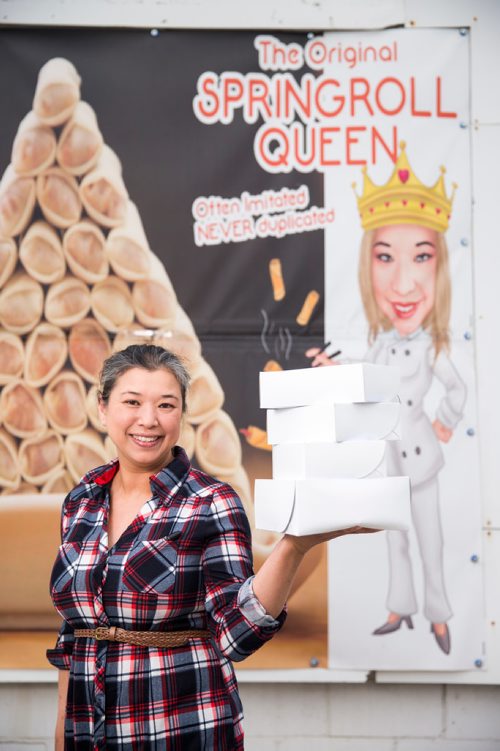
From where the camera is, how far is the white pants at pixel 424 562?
275 cm

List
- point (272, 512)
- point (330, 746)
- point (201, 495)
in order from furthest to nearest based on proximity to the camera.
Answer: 1. point (330, 746)
2. point (201, 495)
3. point (272, 512)

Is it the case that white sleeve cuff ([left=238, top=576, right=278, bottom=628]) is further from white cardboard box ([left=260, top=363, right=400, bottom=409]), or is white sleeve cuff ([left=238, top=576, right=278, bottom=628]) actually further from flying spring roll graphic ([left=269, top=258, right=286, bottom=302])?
flying spring roll graphic ([left=269, top=258, right=286, bottom=302])

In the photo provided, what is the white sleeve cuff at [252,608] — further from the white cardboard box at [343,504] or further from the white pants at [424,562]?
the white pants at [424,562]

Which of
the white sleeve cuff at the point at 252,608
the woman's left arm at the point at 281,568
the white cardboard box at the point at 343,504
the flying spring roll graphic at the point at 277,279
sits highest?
the flying spring roll graphic at the point at 277,279

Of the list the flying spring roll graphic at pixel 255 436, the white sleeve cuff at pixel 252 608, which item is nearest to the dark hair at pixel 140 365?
the white sleeve cuff at pixel 252 608

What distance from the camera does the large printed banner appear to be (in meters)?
2.82

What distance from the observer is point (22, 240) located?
9.46 ft

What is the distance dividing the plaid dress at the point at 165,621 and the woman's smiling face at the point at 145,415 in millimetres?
95

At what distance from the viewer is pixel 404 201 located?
288 cm

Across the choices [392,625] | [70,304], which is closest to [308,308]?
[70,304]

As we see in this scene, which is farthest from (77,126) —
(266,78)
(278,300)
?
(278,300)

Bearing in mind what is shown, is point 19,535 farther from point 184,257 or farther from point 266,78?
point 266,78

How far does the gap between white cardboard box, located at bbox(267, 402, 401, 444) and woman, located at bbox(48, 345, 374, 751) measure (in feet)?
0.77

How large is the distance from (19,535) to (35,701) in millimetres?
580
